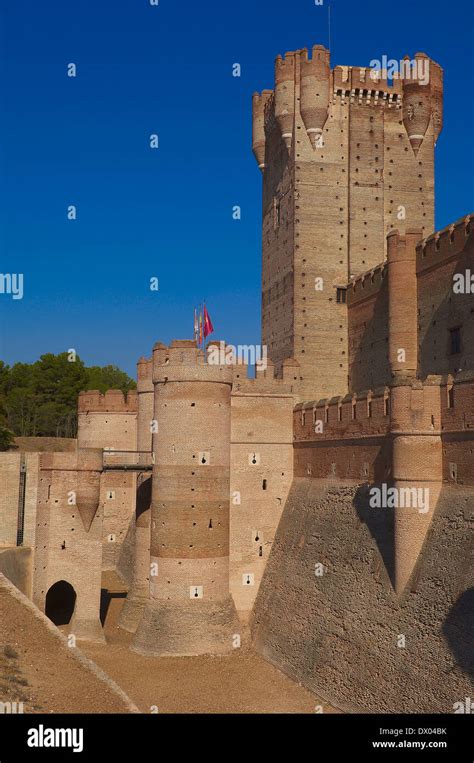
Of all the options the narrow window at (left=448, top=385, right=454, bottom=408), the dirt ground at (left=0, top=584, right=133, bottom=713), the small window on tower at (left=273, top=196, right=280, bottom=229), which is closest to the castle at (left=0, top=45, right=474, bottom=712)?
the narrow window at (left=448, top=385, right=454, bottom=408)

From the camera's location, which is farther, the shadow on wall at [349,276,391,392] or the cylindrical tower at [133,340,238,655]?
the shadow on wall at [349,276,391,392]

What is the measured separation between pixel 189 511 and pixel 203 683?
6.71 m

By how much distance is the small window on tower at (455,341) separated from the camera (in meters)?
30.3

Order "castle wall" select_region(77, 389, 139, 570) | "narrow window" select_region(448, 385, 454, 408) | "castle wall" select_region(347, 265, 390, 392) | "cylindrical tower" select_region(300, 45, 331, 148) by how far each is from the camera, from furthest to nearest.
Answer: "castle wall" select_region(77, 389, 139, 570) → "cylindrical tower" select_region(300, 45, 331, 148) → "castle wall" select_region(347, 265, 390, 392) → "narrow window" select_region(448, 385, 454, 408)

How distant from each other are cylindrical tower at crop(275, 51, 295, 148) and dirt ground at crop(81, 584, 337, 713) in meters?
25.7

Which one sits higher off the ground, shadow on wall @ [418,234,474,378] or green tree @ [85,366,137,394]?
green tree @ [85,366,137,394]

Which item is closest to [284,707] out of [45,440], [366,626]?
[366,626]

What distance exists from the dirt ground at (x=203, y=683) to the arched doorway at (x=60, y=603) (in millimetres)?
3823

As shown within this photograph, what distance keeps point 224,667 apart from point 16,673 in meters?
9.37

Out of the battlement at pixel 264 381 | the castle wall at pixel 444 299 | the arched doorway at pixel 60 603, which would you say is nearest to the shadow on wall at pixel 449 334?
the castle wall at pixel 444 299

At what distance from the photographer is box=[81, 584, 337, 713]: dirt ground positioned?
24422mm

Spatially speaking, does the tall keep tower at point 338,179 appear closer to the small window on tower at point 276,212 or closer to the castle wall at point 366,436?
the small window on tower at point 276,212

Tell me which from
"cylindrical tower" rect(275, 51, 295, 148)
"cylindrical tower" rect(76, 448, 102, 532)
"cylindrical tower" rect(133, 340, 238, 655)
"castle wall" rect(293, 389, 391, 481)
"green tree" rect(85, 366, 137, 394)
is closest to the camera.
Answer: "castle wall" rect(293, 389, 391, 481)

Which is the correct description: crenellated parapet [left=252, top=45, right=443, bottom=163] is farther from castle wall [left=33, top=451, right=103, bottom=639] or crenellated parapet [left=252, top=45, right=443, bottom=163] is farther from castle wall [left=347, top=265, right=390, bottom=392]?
castle wall [left=33, top=451, right=103, bottom=639]
